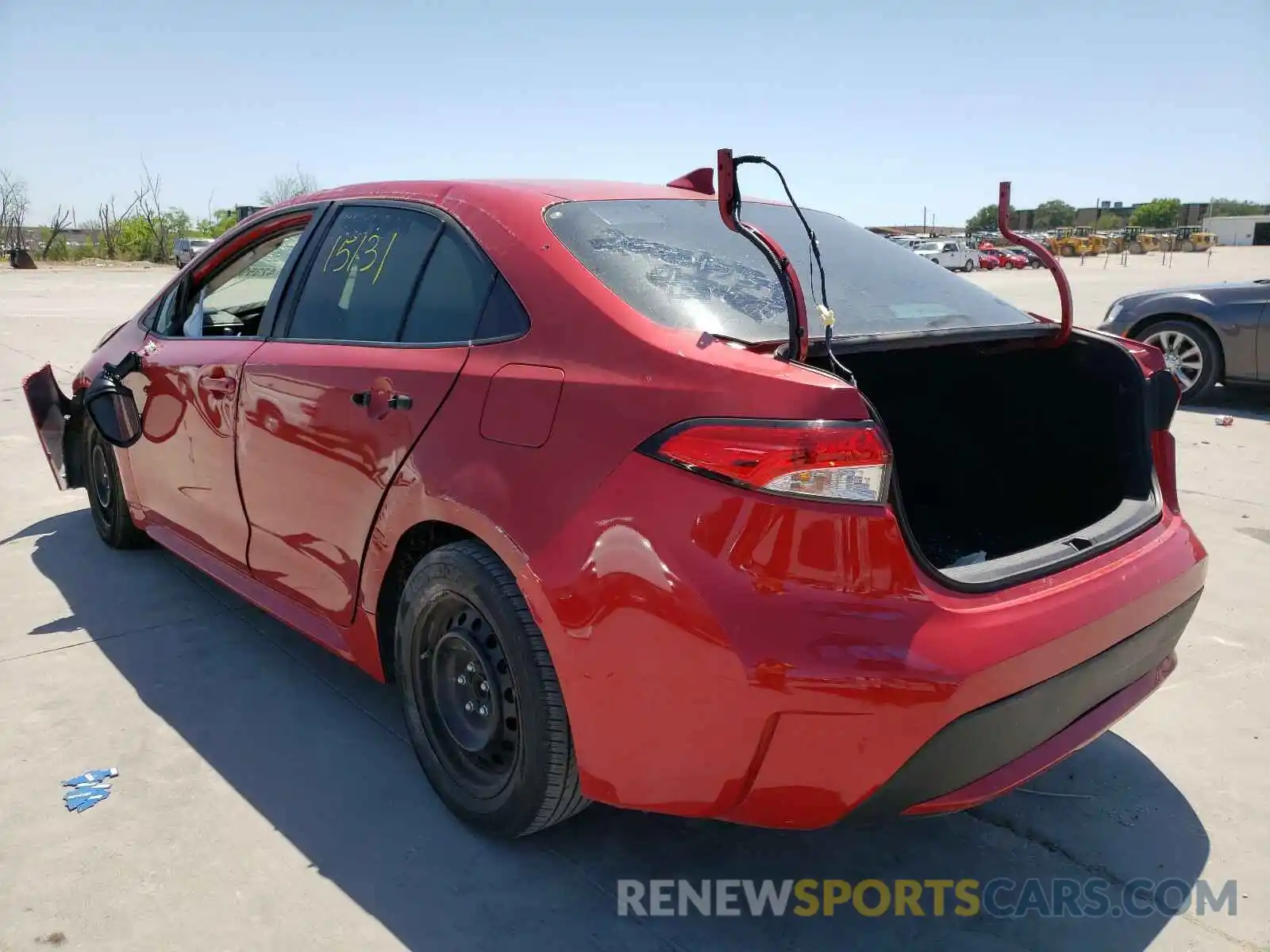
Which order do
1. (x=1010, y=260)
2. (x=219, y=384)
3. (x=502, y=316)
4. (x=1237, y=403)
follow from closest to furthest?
(x=502, y=316)
(x=219, y=384)
(x=1237, y=403)
(x=1010, y=260)

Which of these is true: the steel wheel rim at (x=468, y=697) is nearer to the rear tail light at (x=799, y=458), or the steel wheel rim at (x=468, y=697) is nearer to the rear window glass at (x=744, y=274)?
the rear tail light at (x=799, y=458)

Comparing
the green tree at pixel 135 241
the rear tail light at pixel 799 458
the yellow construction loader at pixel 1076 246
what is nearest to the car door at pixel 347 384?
the rear tail light at pixel 799 458

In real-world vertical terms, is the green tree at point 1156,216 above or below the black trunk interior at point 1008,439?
above

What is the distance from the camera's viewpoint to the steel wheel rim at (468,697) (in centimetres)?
234

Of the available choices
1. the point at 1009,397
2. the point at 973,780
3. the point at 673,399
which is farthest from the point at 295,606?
the point at 1009,397

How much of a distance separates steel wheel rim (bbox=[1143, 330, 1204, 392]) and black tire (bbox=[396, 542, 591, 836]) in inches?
308

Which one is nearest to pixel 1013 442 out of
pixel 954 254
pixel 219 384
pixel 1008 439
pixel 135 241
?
pixel 1008 439

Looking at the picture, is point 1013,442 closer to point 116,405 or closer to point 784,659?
point 784,659

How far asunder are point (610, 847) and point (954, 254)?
5225 cm

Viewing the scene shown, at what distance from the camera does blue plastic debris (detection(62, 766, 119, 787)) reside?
2.79 metres

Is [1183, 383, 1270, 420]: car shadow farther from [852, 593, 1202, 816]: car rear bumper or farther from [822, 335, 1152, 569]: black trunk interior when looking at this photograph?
[852, 593, 1202, 816]: car rear bumper

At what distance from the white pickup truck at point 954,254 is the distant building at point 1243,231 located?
45.0m

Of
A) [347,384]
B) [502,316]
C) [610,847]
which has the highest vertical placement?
[502,316]

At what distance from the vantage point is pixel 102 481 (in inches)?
185
